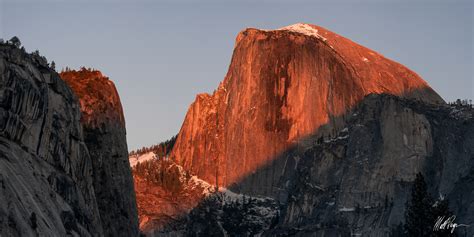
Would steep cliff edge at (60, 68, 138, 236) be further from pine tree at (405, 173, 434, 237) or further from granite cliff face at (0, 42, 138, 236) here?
pine tree at (405, 173, 434, 237)

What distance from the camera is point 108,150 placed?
574 ft

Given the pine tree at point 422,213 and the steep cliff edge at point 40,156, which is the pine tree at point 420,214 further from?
the steep cliff edge at point 40,156

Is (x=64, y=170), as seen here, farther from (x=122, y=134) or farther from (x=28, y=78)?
(x=122, y=134)

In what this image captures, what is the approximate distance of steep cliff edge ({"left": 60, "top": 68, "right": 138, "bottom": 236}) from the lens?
17038 centimetres

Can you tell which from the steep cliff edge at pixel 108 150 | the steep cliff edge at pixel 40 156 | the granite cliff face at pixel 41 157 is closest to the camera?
the steep cliff edge at pixel 40 156

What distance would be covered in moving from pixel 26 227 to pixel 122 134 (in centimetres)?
7295

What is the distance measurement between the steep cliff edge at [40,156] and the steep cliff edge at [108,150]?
14.8 meters

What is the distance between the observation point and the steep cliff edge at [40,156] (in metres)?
115

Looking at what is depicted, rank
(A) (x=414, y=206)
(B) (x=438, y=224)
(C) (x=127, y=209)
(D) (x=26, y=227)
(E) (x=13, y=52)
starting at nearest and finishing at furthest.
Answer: (D) (x=26, y=227)
(E) (x=13, y=52)
(B) (x=438, y=224)
(A) (x=414, y=206)
(C) (x=127, y=209)

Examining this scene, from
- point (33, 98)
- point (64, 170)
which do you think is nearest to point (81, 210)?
point (64, 170)

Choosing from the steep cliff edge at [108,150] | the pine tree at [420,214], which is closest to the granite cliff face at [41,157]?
the steep cliff edge at [108,150]

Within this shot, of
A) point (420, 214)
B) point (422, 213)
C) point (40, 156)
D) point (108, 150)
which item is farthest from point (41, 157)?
point (422, 213)

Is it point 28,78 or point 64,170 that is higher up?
point 28,78

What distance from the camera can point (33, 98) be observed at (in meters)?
133
